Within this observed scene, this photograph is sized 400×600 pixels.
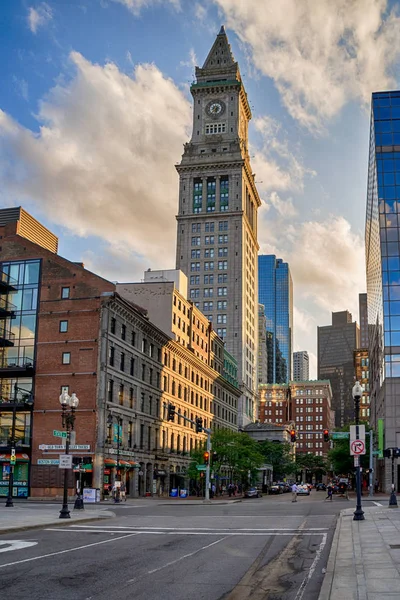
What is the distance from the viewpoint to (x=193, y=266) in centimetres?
15162

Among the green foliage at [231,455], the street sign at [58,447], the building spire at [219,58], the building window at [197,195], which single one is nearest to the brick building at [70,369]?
the street sign at [58,447]

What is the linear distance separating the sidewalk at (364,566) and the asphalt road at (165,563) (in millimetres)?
494

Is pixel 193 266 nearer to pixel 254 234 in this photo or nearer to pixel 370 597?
pixel 254 234

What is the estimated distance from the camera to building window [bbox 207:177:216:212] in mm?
157000

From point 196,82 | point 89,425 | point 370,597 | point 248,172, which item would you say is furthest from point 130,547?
point 196,82

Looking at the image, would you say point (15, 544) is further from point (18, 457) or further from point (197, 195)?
point (197, 195)

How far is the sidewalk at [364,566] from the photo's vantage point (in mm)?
11789

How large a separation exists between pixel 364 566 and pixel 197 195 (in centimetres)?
14692

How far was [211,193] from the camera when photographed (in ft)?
519

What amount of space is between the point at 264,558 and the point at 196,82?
540ft

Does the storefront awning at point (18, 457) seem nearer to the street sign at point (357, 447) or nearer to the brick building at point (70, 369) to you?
the brick building at point (70, 369)

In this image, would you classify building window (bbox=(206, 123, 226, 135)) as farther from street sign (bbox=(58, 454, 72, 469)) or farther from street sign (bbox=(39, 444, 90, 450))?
street sign (bbox=(58, 454, 72, 469))

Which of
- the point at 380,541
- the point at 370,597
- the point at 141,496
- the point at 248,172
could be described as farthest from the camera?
the point at 248,172

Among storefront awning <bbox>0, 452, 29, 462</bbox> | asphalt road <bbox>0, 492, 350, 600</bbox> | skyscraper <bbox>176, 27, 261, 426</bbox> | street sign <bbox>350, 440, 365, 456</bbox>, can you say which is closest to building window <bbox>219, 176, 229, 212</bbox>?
skyscraper <bbox>176, 27, 261, 426</bbox>
